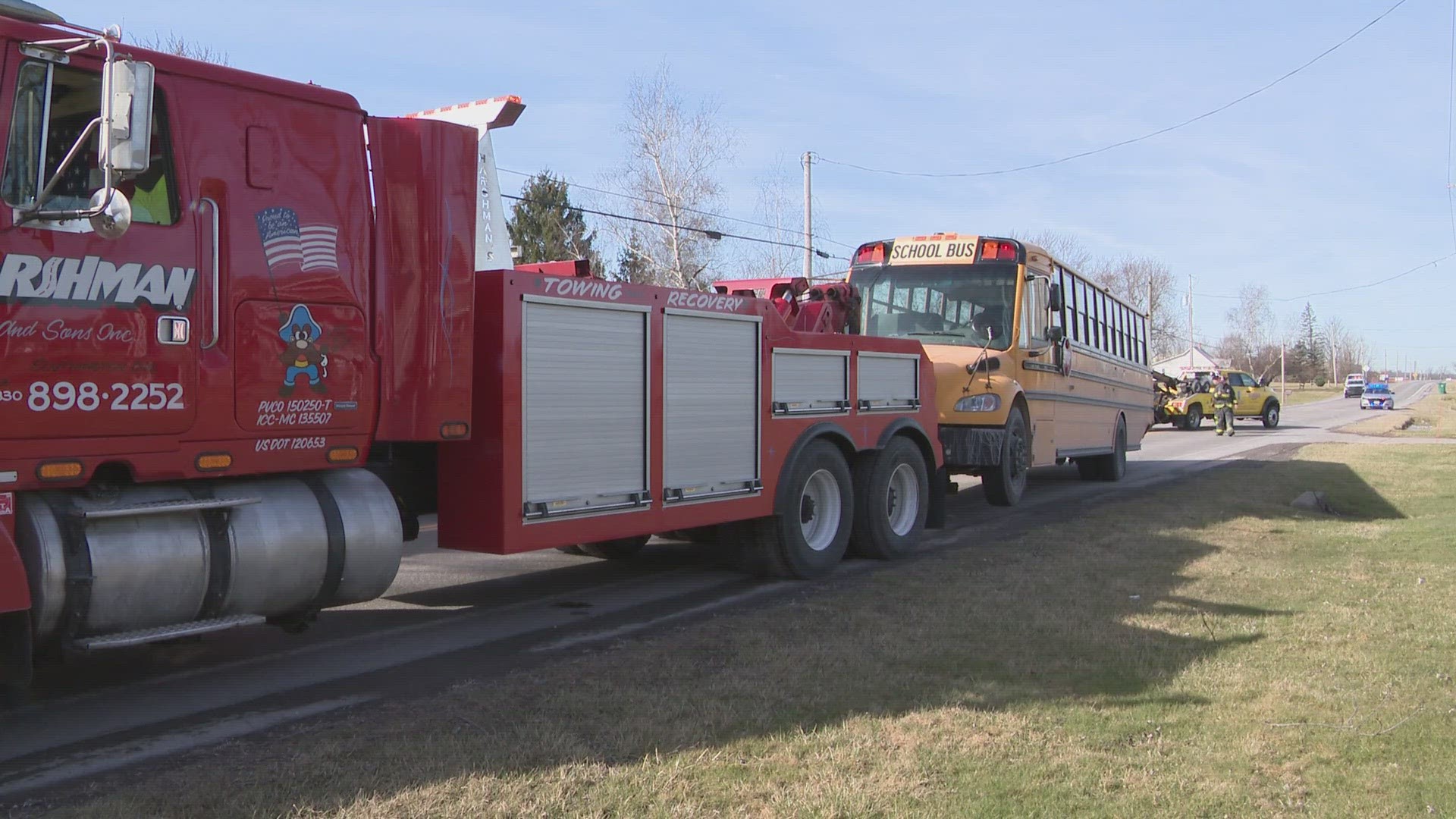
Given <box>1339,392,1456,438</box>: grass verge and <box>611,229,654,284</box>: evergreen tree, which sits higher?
<box>611,229,654,284</box>: evergreen tree

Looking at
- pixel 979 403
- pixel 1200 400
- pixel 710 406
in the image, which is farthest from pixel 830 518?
pixel 1200 400

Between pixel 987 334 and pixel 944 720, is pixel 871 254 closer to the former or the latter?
pixel 987 334

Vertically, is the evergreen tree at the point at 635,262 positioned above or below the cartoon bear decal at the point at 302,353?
above

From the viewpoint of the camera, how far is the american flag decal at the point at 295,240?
5.50 meters

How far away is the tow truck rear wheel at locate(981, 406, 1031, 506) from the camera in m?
13.0

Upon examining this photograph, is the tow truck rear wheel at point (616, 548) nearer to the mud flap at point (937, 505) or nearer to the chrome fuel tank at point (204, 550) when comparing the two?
the mud flap at point (937, 505)

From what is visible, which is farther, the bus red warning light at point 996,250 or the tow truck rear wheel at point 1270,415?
the tow truck rear wheel at point 1270,415

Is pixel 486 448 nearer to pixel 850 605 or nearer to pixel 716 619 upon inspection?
pixel 716 619

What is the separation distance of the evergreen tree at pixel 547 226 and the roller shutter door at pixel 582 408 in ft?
86.0

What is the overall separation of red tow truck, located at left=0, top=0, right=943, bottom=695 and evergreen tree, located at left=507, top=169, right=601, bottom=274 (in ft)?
86.8

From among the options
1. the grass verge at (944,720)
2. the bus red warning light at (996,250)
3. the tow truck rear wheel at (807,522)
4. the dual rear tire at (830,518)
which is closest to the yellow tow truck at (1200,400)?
the bus red warning light at (996,250)

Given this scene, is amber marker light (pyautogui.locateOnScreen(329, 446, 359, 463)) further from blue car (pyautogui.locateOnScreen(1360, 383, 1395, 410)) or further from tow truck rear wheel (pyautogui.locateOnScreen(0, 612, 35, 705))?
blue car (pyautogui.locateOnScreen(1360, 383, 1395, 410))

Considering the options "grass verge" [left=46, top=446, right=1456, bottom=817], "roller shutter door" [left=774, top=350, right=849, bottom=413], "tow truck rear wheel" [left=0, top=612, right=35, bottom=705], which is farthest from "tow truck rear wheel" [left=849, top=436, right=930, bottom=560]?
"tow truck rear wheel" [left=0, top=612, right=35, bottom=705]

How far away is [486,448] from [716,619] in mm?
2027
